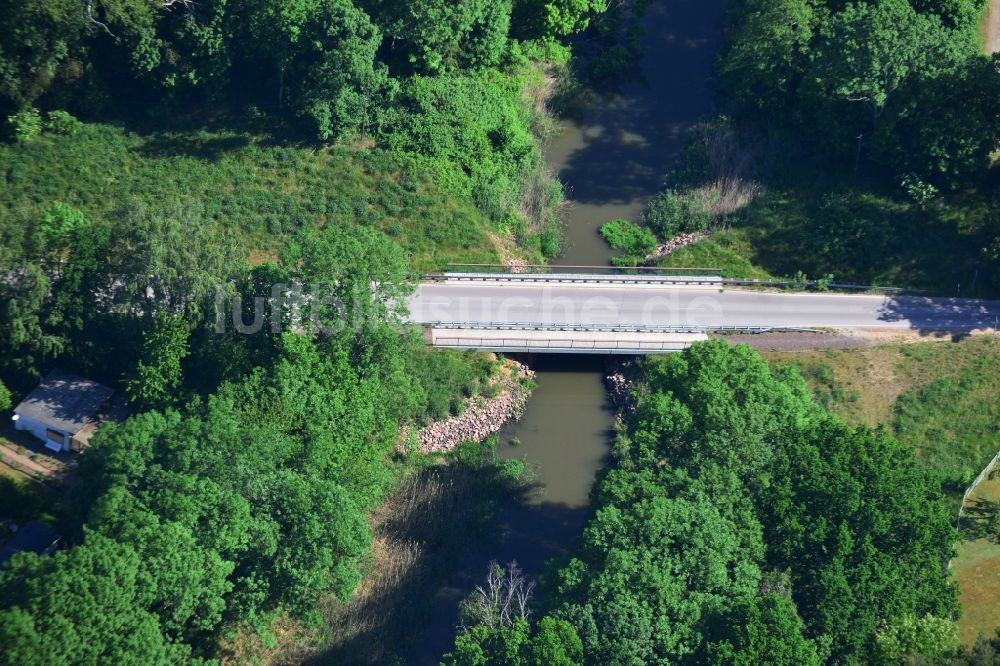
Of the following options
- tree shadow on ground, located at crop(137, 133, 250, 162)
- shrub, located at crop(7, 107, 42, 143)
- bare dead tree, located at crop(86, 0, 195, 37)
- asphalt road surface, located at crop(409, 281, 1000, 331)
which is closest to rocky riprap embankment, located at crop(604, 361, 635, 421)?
asphalt road surface, located at crop(409, 281, 1000, 331)

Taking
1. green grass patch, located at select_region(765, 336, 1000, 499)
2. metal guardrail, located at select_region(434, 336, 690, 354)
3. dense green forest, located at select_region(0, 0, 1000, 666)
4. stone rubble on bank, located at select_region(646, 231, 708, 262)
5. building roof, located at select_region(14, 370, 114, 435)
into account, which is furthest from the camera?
stone rubble on bank, located at select_region(646, 231, 708, 262)

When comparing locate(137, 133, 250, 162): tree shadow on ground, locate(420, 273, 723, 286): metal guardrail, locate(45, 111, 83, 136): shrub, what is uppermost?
locate(45, 111, 83, 136): shrub

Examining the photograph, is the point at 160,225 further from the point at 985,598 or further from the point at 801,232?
the point at 985,598

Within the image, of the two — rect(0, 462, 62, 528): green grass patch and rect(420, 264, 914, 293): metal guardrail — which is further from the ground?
rect(420, 264, 914, 293): metal guardrail

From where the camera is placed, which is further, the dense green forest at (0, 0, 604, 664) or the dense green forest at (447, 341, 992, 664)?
the dense green forest at (0, 0, 604, 664)

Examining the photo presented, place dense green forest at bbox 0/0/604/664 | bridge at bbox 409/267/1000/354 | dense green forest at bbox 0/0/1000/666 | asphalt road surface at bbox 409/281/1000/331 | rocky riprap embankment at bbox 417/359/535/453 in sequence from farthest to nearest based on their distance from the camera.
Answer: asphalt road surface at bbox 409/281/1000/331 < bridge at bbox 409/267/1000/354 < rocky riprap embankment at bbox 417/359/535/453 < dense green forest at bbox 0/0/604/664 < dense green forest at bbox 0/0/1000/666

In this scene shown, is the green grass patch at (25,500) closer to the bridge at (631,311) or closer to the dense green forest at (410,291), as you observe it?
the dense green forest at (410,291)

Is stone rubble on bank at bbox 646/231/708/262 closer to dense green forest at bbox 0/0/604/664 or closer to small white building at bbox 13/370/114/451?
dense green forest at bbox 0/0/604/664
